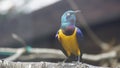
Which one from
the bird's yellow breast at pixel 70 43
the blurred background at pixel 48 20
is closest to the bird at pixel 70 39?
the bird's yellow breast at pixel 70 43

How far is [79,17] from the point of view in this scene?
4730mm

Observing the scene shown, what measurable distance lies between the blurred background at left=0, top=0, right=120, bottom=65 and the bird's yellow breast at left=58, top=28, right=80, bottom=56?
2.01 m

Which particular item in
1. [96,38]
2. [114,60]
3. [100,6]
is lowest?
[114,60]

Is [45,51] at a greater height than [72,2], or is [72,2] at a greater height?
[72,2]

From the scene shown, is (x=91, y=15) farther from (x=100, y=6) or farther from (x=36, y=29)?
(x=36, y=29)

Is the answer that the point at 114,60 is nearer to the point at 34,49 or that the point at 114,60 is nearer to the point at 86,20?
the point at 86,20

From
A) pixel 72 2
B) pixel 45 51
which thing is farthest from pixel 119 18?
pixel 45 51

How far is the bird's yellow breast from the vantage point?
259 cm

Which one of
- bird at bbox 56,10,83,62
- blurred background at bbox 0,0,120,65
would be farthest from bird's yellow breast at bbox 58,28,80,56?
blurred background at bbox 0,0,120,65

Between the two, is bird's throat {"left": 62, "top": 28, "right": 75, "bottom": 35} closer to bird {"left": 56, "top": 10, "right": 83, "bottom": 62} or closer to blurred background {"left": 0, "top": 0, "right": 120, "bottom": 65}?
bird {"left": 56, "top": 10, "right": 83, "bottom": 62}

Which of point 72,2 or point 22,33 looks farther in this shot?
point 22,33

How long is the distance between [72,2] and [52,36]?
1.85ft

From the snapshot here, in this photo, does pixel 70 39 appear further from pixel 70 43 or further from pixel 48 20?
pixel 48 20

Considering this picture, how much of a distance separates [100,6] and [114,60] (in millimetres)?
672
